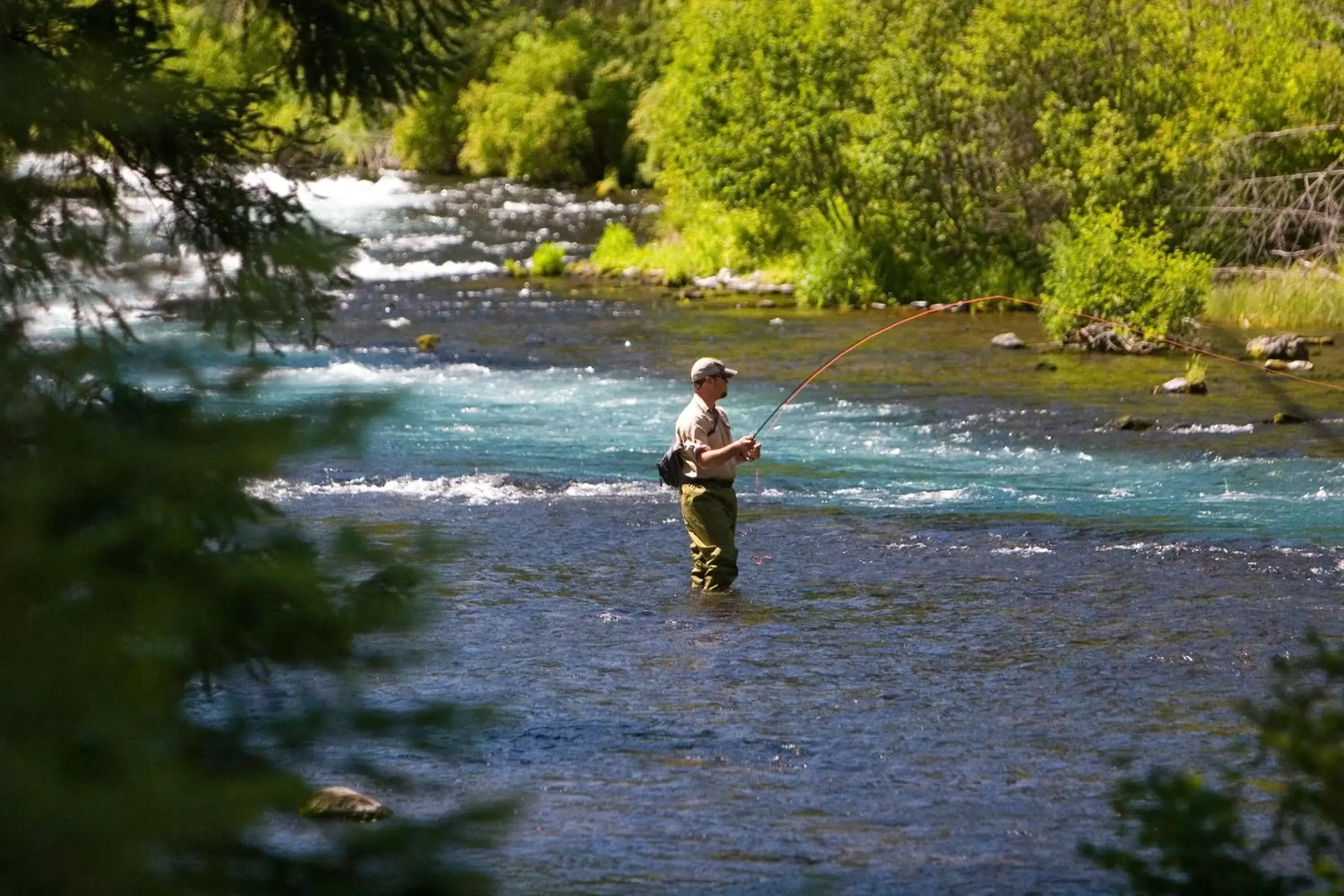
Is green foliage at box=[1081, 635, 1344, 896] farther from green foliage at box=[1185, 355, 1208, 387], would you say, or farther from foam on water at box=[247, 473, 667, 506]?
green foliage at box=[1185, 355, 1208, 387]

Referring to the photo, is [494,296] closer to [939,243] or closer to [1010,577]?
[939,243]

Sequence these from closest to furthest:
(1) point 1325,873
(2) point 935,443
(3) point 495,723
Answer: (3) point 495,723
(1) point 1325,873
(2) point 935,443

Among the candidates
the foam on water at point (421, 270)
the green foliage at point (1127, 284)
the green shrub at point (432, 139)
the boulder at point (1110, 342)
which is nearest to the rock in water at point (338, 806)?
the green foliage at point (1127, 284)

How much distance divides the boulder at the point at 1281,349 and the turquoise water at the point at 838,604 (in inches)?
52.4

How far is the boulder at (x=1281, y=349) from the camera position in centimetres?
2189

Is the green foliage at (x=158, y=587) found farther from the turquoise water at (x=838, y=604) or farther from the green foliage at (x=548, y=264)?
the green foliage at (x=548, y=264)

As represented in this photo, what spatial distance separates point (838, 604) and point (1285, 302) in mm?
16022

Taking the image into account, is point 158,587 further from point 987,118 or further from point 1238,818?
point 987,118

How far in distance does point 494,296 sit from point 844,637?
21551mm

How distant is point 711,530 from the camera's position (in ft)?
36.8

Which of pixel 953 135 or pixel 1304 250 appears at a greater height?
pixel 953 135

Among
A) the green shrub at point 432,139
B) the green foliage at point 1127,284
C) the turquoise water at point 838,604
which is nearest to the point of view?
the turquoise water at point 838,604

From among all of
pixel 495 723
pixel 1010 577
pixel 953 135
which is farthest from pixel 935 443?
pixel 495 723

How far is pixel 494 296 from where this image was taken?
3112 cm
